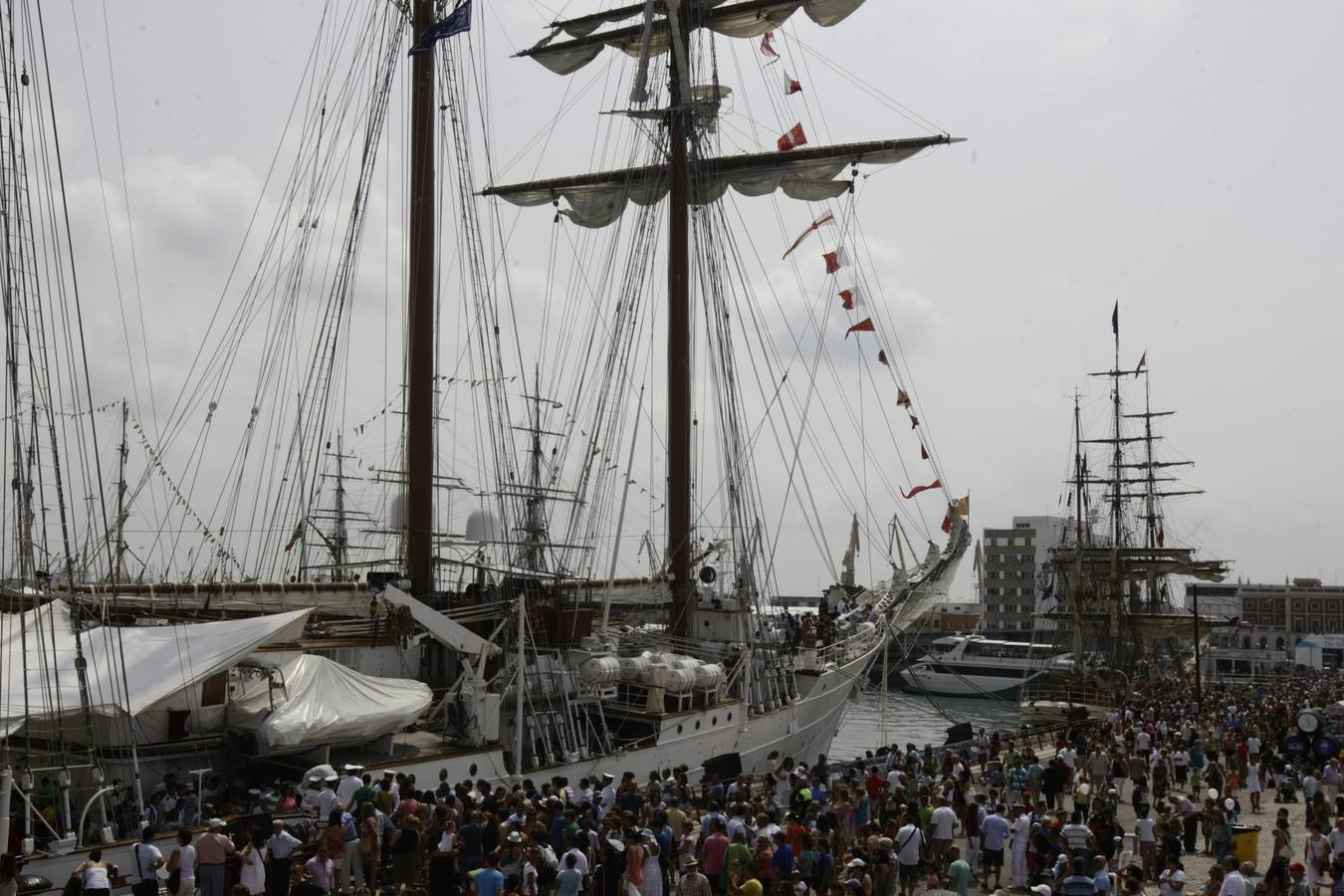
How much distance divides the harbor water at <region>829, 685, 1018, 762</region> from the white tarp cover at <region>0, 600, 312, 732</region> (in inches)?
1292

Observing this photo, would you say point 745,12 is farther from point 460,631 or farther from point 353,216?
point 460,631

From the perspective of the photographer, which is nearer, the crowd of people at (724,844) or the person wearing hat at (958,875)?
the crowd of people at (724,844)

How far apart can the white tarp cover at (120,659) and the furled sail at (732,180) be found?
2205 centimetres

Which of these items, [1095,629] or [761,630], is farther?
[1095,629]

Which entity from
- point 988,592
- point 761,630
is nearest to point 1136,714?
point 761,630

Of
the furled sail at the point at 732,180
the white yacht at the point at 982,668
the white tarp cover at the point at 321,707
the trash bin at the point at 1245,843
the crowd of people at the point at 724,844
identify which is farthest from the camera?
the white yacht at the point at 982,668

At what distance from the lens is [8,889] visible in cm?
1091

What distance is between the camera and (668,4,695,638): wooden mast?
109 feet

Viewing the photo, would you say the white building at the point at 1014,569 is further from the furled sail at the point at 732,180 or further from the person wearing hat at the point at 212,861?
the person wearing hat at the point at 212,861

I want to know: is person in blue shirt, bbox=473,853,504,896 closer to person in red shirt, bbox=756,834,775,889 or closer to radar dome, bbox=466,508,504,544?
person in red shirt, bbox=756,834,775,889

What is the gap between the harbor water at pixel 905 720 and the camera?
57344 mm

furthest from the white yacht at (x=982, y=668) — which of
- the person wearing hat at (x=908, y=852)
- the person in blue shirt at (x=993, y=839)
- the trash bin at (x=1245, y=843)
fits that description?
the person wearing hat at (x=908, y=852)

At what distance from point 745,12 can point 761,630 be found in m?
20.1

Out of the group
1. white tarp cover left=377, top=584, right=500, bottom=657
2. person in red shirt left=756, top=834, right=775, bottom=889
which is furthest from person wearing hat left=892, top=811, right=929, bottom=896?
white tarp cover left=377, top=584, right=500, bottom=657
